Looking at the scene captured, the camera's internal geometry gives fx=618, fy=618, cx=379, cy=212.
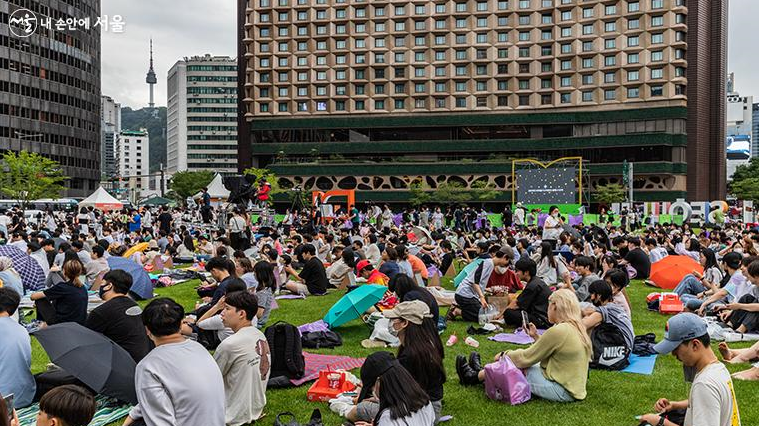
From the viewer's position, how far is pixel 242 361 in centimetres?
650

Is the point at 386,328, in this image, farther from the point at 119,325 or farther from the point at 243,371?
the point at 119,325

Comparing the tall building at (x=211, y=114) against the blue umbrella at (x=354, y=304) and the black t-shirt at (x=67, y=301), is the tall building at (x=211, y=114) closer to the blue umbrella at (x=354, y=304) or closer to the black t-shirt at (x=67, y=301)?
the blue umbrella at (x=354, y=304)

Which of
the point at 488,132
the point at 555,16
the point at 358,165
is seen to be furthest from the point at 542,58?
the point at 358,165

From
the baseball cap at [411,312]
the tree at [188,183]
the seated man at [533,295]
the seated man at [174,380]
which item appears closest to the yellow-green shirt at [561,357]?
the baseball cap at [411,312]

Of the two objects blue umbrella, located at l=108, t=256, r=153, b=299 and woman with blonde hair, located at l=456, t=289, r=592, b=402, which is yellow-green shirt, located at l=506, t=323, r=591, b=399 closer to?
woman with blonde hair, located at l=456, t=289, r=592, b=402

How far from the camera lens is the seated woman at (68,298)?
29.7 feet

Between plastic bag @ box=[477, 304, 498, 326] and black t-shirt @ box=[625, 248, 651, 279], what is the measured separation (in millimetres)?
7287

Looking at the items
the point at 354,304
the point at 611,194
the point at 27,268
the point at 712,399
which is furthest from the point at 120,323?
the point at 611,194

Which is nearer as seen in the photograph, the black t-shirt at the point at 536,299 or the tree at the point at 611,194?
the black t-shirt at the point at 536,299

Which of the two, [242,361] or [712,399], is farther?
[242,361]

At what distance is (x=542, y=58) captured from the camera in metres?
68.8

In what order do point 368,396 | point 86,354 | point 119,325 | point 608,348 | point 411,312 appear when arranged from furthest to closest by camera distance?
point 608,348, point 119,325, point 86,354, point 411,312, point 368,396

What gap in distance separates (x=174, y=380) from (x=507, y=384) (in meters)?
4.17

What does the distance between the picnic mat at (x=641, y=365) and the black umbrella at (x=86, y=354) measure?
6.65 meters
